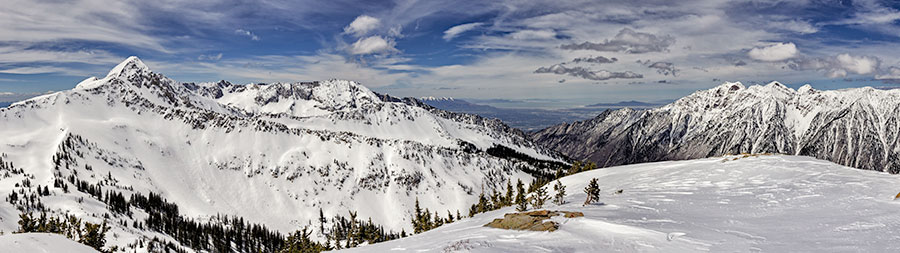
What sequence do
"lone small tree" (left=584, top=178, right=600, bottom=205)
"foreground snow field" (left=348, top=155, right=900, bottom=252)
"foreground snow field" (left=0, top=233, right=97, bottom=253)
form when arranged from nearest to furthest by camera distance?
1. "foreground snow field" (left=348, top=155, right=900, bottom=252)
2. "foreground snow field" (left=0, top=233, right=97, bottom=253)
3. "lone small tree" (left=584, top=178, right=600, bottom=205)

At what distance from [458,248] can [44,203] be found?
218 meters

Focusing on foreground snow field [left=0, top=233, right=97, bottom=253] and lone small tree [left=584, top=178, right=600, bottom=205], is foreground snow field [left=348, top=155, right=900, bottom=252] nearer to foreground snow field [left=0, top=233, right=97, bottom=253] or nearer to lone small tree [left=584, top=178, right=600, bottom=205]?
lone small tree [left=584, top=178, right=600, bottom=205]

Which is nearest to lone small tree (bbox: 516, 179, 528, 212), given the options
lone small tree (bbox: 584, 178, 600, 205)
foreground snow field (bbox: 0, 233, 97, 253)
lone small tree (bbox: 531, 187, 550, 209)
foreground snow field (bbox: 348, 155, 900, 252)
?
lone small tree (bbox: 531, 187, 550, 209)

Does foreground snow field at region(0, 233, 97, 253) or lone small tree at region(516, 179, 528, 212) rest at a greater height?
foreground snow field at region(0, 233, 97, 253)

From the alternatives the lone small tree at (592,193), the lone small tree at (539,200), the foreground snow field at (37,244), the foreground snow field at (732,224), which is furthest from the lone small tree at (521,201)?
the foreground snow field at (37,244)

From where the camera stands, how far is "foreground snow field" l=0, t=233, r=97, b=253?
24.7 m

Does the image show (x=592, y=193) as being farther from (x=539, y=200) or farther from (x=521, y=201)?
(x=521, y=201)

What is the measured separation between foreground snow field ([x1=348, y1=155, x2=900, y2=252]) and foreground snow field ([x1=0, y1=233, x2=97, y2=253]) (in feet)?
63.6

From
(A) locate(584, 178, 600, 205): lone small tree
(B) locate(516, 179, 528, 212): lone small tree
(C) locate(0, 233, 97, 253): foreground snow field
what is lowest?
(B) locate(516, 179, 528, 212): lone small tree

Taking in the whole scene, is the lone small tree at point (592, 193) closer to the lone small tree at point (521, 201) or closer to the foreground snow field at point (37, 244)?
the lone small tree at point (521, 201)

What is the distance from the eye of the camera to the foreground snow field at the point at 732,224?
22.7 m

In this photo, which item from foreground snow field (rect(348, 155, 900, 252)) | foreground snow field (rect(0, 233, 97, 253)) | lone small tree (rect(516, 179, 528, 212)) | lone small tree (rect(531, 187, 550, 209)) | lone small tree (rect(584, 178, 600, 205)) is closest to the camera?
foreground snow field (rect(348, 155, 900, 252))

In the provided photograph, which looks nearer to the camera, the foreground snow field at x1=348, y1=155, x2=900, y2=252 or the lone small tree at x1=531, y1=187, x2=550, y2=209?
the foreground snow field at x1=348, y1=155, x2=900, y2=252

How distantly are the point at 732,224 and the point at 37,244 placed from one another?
4774 centimetres
